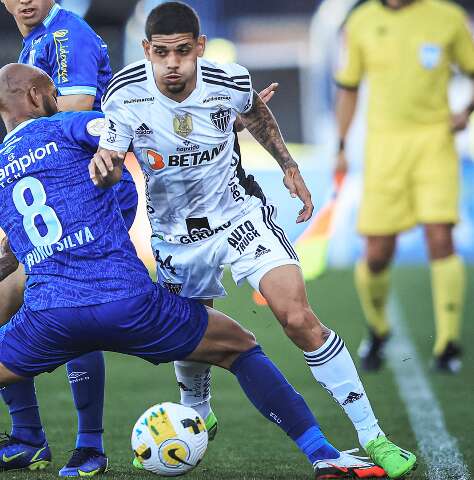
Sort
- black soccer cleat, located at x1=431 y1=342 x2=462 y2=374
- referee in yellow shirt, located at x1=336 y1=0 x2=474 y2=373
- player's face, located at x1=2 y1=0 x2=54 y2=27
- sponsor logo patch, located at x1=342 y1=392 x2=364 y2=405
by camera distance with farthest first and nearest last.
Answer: referee in yellow shirt, located at x1=336 y1=0 x2=474 y2=373
black soccer cleat, located at x1=431 y1=342 x2=462 y2=374
player's face, located at x1=2 y1=0 x2=54 y2=27
sponsor logo patch, located at x1=342 y1=392 x2=364 y2=405

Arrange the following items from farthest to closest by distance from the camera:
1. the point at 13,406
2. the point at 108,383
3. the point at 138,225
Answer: the point at 138,225 → the point at 108,383 → the point at 13,406

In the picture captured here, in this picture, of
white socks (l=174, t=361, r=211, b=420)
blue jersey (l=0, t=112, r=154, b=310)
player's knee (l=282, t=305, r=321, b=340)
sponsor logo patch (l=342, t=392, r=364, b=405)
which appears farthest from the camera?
white socks (l=174, t=361, r=211, b=420)

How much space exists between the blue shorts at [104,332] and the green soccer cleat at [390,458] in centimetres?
84

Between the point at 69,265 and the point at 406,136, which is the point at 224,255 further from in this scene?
the point at 406,136

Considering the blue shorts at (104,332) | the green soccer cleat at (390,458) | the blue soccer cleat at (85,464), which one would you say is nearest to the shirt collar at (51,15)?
the blue shorts at (104,332)

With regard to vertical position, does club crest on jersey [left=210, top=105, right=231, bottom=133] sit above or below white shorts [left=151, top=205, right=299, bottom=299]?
above

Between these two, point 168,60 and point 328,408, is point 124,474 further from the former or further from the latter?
point 328,408

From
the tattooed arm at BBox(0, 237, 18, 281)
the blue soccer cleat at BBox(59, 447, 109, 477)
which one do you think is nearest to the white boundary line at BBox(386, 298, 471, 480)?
the blue soccer cleat at BBox(59, 447, 109, 477)

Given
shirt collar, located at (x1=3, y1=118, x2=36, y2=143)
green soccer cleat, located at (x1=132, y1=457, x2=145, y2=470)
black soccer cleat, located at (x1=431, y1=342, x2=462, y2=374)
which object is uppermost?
shirt collar, located at (x1=3, y1=118, x2=36, y2=143)

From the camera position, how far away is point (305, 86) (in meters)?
17.5

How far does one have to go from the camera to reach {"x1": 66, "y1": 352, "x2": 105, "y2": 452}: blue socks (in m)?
5.32

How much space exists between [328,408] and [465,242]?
876 centimetres

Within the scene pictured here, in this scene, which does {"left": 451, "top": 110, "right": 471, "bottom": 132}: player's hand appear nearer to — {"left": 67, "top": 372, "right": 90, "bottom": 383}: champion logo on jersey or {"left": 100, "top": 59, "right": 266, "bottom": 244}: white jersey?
{"left": 100, "top": 59, "right": 266, "bottom": 244}: white jersey

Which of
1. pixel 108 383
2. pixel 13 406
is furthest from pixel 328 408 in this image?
pixel 13 406
